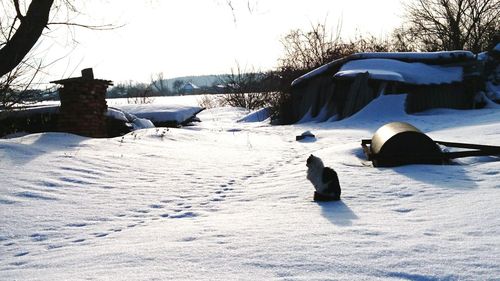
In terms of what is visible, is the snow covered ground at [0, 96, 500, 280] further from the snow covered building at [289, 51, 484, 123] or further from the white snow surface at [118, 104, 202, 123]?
the white snow surface at [118, 104, 202, 123]

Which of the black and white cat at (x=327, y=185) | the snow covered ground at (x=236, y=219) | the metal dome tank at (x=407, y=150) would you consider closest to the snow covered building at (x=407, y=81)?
the snow covered ground at (x=236, y=219)

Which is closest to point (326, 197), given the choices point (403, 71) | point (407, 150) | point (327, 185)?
point (327, 185)

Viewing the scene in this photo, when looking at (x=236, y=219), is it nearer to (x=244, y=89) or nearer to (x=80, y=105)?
(x=80, y=105)

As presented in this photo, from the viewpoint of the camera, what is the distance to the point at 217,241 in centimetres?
286

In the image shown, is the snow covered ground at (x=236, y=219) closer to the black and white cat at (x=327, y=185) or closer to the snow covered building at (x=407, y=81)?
the black and white cat at (x=327, y=185)

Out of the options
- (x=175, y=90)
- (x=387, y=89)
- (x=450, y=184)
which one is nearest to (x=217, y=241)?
(x=450, y=184)

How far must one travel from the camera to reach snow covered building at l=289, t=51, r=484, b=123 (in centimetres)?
1326

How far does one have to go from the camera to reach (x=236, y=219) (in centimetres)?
352

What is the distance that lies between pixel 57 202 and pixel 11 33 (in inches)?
213

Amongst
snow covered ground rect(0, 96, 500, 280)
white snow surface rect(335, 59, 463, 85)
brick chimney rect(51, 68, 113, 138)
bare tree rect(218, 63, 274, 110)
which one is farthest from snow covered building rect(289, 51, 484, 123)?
bare tree rect(218, 63, 274, 110)

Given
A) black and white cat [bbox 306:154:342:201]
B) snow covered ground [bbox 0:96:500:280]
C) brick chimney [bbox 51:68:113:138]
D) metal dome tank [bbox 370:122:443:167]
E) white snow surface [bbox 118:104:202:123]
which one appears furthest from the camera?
white snow surface [bbox 118:104:202:123]

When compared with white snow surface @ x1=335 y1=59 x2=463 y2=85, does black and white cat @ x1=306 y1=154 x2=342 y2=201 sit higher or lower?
lower

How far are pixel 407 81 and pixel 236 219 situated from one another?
36.0ft

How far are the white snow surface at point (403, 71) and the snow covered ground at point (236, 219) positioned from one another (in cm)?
618
